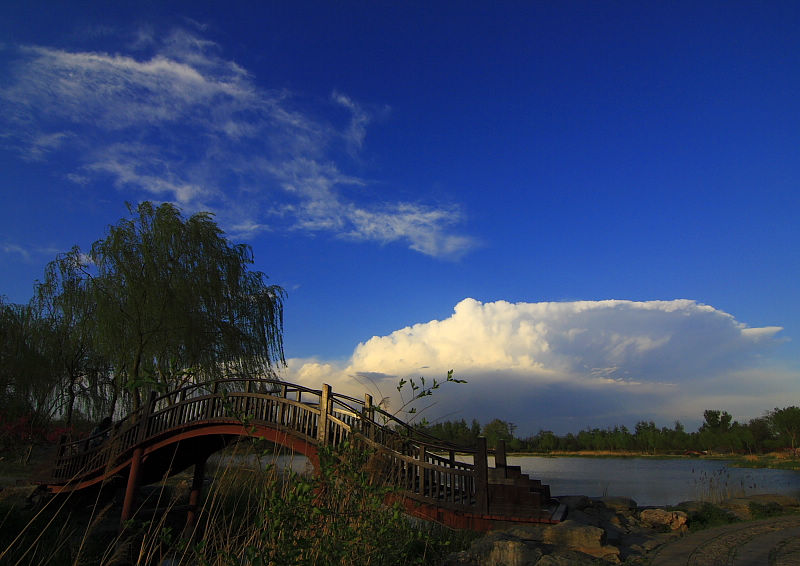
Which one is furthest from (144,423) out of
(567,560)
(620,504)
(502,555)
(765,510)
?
(765,510)

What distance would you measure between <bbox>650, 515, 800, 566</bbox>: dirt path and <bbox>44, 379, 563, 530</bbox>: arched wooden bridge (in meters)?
2.12

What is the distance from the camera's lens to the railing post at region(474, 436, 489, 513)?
337 inches

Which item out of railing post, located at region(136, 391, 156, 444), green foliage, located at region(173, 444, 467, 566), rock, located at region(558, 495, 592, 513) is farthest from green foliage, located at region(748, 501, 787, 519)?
railing post, located at region(136, 391, 156, 444)

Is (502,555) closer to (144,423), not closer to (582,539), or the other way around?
(582,539)

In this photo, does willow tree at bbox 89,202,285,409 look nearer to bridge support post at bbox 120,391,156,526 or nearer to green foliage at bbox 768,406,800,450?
bridge support post at bbox 120,391,156,526

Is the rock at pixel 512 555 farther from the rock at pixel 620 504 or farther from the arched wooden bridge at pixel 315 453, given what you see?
the rock at pixel 620 504

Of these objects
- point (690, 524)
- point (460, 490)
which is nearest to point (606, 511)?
point (690, 524)

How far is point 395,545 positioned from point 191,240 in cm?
1639

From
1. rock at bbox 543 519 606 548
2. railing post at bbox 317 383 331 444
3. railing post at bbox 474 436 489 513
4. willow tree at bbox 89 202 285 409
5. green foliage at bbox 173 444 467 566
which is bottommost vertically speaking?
rock at bbox 543 519 606 548

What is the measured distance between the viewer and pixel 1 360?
19500mm

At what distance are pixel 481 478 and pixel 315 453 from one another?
3222 mm

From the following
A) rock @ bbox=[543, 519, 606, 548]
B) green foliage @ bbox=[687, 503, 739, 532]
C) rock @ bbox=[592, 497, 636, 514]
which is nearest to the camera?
rock @ bbox=[543, 519, 606, 548]

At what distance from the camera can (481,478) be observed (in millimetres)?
8672

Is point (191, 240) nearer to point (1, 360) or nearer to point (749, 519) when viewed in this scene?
point (1, 360)
